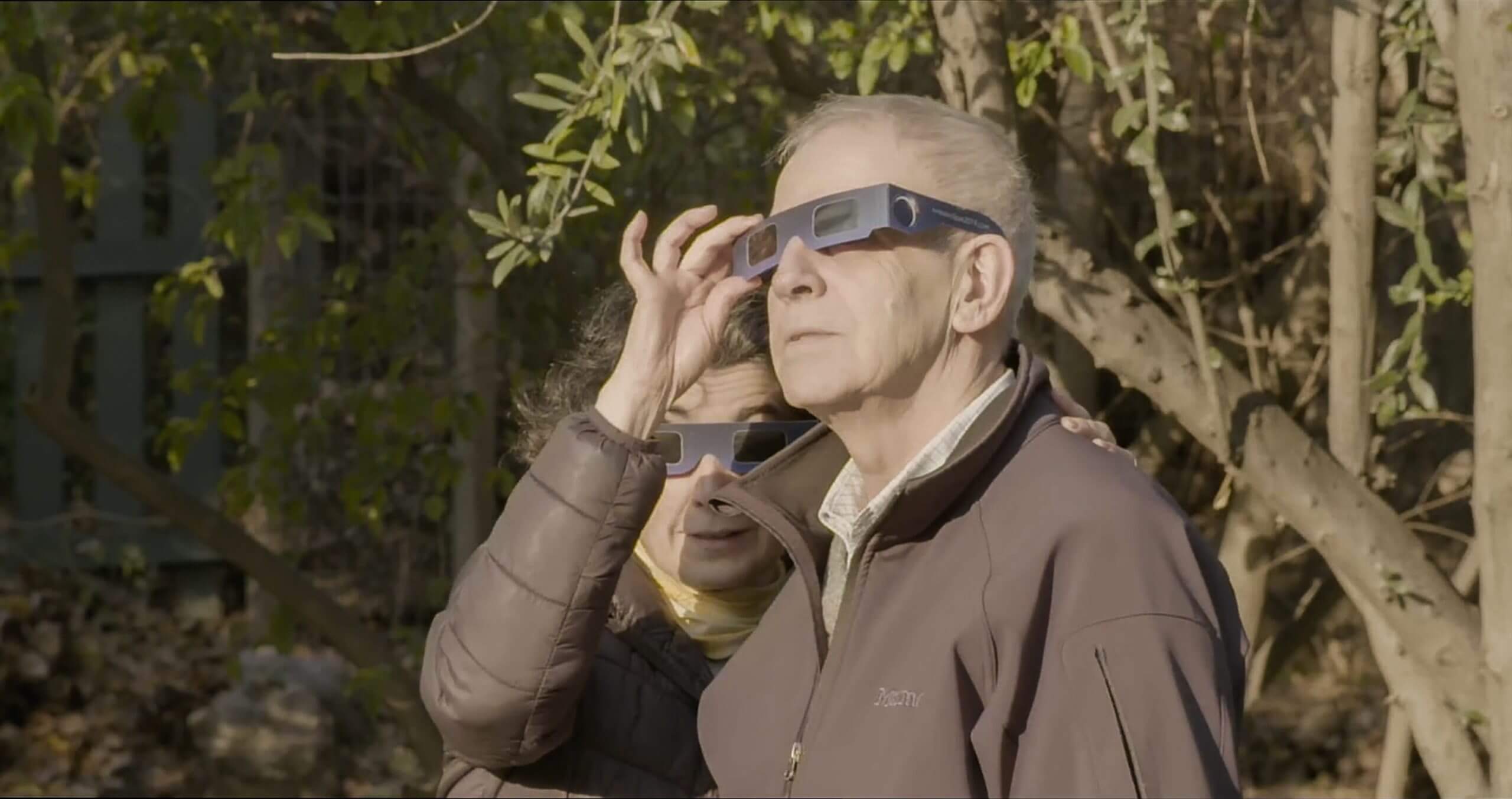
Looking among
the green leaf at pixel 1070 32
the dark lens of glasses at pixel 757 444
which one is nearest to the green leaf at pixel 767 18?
the green leaf at pixel 1070 32

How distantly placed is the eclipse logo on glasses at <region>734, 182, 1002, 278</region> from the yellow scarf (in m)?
0.71

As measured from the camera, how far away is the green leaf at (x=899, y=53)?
144 inches

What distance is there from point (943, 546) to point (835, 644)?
172 millimetres

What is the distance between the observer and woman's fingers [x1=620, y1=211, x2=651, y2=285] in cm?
247

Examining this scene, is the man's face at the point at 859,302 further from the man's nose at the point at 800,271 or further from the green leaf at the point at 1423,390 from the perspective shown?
the green leaf at the point at 1423,390

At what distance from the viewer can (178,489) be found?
5.16 meters

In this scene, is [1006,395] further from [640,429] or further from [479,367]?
[479,367]

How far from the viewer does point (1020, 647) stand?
1839 millimetres

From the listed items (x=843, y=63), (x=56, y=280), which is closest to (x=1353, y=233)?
(x=843, y=63)

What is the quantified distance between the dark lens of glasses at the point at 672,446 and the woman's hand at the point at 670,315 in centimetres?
25

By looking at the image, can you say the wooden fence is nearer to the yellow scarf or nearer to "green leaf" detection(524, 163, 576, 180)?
"green leaf" detection(524, 163, 576, 180)

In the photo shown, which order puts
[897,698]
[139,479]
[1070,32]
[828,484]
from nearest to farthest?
[897,698], [828,484], [1070,32], [139,479]

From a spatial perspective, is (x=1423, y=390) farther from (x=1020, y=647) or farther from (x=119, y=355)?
(x=119, y=355)

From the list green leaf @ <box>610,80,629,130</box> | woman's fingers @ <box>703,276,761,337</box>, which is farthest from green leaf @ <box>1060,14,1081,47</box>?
woman's fingers @ <box>703,276,761,337</box>
